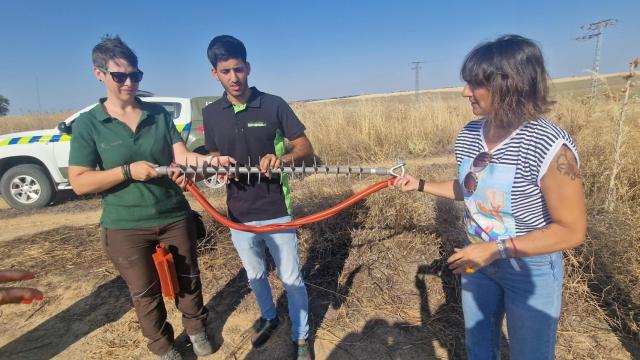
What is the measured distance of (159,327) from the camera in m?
2.39

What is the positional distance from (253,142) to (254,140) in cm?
2

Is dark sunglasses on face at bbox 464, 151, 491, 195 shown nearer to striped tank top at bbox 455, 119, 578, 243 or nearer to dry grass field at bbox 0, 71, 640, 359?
striped tank top at bbox 455, 119, 578, 243

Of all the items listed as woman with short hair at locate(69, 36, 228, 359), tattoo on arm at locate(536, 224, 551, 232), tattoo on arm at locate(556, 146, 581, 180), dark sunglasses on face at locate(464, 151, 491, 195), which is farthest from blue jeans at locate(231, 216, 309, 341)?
tattoo on arm at locate(556, 146, 581, 180)

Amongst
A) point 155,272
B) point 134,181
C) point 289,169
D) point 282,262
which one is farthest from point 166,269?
point 289,169

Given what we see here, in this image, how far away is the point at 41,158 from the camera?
6.22 meters

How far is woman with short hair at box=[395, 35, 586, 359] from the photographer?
1.24 m

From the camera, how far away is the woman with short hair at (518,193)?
1.24m

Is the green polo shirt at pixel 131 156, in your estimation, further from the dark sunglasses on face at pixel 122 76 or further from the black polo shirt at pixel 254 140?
the black polo shirt at pixel 254 140

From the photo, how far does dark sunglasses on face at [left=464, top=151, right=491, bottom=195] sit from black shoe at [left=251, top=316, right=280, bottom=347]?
75.0 inches

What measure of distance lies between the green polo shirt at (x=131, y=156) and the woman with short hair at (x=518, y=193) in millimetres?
1782

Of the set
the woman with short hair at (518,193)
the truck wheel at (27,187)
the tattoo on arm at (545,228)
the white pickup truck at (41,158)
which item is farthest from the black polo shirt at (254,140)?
the truck wheel at (27,187)

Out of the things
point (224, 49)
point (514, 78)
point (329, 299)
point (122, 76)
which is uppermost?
point (224, 49)

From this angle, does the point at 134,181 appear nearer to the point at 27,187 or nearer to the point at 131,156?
the point at 131,156

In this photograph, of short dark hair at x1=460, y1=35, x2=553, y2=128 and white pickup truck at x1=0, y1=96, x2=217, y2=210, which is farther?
white pickup truck at x1=0, y1=96, x2=217, y2=210
